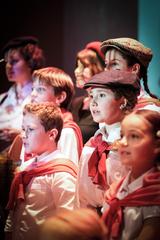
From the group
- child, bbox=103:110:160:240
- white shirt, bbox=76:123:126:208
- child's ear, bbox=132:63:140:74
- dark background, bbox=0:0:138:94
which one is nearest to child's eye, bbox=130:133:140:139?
child, bbox=103:110:160:240

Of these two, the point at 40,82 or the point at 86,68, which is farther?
the point at 86,68

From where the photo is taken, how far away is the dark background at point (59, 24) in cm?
426

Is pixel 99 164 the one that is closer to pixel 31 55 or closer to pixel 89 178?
pixel 89 178

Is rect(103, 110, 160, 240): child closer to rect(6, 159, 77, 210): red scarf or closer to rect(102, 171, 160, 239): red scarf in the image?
rect(102, 171, 160, 239): red scarf

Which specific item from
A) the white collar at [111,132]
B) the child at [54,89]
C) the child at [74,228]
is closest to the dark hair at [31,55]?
the child at [54,89]

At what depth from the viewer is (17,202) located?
2.79m

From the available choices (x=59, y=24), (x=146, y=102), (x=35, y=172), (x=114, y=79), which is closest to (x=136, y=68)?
(x=146, y=102)

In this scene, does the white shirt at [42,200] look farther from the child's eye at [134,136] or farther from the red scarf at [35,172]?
the child's eye at [134,136]

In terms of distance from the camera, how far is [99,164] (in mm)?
2533

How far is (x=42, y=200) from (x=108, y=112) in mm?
592

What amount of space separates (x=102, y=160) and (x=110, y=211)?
1.16ft

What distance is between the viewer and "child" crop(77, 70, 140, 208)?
8.22ft

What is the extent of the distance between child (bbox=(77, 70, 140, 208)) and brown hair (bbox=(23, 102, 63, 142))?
0.31 metres

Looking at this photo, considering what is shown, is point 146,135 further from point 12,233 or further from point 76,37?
point 76,37
